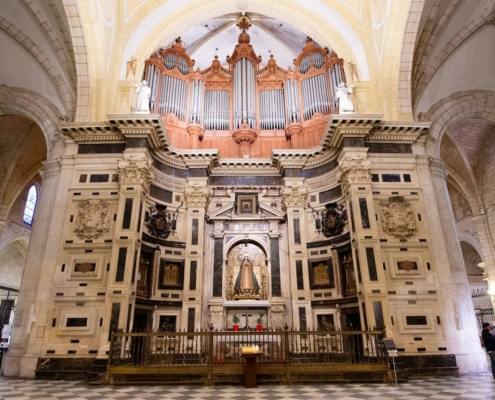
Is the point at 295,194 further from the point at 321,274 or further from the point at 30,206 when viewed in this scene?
the point at 30,206

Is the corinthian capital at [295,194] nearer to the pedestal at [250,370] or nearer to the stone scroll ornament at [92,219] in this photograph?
→ the stone scroll ornament at [92,219]

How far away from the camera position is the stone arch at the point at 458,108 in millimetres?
13133

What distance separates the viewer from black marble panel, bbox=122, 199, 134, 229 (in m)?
11.2

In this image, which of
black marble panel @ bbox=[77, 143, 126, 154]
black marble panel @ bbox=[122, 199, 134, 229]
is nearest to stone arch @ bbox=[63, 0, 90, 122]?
black marble panel @ bbox=[77, 143, 126, 154]

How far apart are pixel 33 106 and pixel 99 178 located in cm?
407

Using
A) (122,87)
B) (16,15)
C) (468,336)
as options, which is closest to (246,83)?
(122,87)

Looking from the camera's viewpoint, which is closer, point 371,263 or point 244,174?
point 371,263

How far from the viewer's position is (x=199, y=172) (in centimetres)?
1405

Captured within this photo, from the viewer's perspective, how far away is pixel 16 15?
462 inches

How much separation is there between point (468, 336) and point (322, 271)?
187 inches

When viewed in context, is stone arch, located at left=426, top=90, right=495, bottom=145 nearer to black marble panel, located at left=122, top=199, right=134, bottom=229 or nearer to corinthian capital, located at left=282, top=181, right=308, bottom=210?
corinthian capital, located at left=282, top=181, right=308, bottom=210

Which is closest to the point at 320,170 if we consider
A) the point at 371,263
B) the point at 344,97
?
the point at 344,97

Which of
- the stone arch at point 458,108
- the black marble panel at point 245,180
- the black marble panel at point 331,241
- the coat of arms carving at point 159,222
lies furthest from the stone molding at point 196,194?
the stone arch at point 458,108

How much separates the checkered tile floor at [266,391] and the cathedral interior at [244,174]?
74.4 inches
